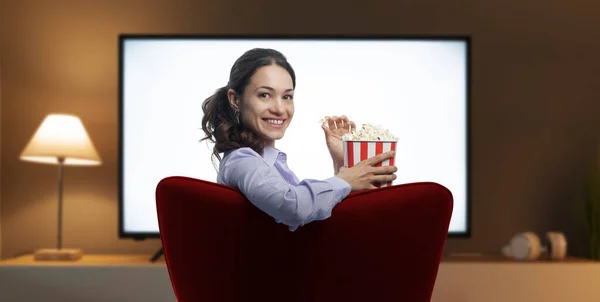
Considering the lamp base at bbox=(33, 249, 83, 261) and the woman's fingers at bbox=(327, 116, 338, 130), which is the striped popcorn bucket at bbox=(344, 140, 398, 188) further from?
the lamp base at bbox=(33, 249, 83, 261)

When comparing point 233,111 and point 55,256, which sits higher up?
point 233,111

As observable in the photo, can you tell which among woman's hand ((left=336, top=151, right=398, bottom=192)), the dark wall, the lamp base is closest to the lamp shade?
the dark wall

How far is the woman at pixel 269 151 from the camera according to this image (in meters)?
0.96

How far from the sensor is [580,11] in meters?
3.31

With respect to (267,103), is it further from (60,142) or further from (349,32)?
(349,32)

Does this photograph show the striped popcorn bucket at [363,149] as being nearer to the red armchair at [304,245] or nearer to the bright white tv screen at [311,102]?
the red armchair at [304,245]

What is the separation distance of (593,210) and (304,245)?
7.90ft

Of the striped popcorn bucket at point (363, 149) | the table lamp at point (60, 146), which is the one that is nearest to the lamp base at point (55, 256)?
the table lamp at point (60, 146)

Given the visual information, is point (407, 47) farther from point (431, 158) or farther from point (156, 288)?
point (156, 288)

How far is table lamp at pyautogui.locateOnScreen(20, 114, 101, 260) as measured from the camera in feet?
9.11

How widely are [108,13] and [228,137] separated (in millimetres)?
1837

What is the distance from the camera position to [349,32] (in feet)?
10.7

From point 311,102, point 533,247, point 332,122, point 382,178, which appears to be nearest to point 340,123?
point 332,122

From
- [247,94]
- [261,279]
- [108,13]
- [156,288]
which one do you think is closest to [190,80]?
[108,13]
